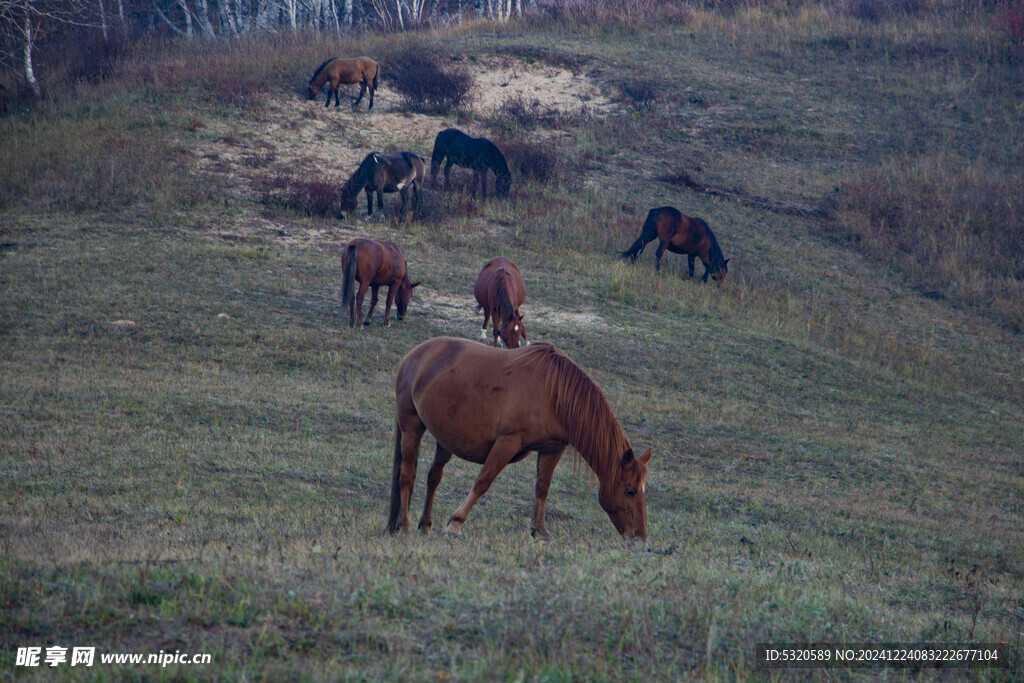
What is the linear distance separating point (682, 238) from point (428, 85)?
13.3 metres

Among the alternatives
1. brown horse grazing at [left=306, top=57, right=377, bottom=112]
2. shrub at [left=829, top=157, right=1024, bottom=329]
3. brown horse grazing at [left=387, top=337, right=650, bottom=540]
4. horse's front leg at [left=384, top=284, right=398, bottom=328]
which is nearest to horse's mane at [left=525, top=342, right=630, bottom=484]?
brown horse grazing at [left=387, top=337, right=650, bottom=540]

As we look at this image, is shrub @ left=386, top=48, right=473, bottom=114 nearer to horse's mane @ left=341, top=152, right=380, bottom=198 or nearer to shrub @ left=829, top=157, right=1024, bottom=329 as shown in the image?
horse's mane @ left=341, top=152, right=380, bottom=198

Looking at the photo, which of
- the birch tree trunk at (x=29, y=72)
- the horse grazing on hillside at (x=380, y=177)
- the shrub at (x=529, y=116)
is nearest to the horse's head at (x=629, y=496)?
the horse grazing on hillside at (x=380, y=177)

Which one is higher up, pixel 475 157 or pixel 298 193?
pixel 475 157

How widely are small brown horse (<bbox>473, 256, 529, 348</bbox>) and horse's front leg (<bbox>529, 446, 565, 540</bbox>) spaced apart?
734 cm

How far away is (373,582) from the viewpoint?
4758 millimetres

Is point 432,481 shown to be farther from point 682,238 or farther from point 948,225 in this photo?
point 948,225

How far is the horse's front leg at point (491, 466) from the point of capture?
666cm

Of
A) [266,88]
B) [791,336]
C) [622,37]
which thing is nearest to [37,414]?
[791,336]

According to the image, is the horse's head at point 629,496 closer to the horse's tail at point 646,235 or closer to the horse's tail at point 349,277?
the horse's tail at point 349,277

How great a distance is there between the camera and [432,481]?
23.9 ft

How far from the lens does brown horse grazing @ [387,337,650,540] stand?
266 inches

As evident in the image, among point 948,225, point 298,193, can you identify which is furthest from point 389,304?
point 948,225

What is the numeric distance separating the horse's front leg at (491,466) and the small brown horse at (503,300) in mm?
7747
